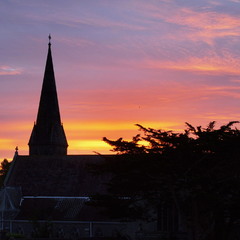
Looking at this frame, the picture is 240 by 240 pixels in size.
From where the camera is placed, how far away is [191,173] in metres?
45.8

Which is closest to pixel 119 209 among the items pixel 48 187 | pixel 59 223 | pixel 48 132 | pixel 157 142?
pixel 157 142

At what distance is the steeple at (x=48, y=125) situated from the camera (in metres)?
104

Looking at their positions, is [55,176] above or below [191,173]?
above

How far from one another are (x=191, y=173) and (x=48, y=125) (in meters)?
62.0

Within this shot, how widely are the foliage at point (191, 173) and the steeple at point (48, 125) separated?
55910mm

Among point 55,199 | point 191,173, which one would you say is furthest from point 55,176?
point 191,173

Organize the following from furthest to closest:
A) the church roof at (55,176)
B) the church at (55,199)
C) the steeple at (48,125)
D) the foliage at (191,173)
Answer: the steeple at (48,125)
the church roof at (55,176)
the church at (55,199)
the foliage at (191,173)

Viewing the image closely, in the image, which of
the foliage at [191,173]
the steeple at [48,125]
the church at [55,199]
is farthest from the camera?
the steeple at [48,125]

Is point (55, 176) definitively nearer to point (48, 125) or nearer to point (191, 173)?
point (48, 125)

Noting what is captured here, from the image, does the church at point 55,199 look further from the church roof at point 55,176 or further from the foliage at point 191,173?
the foliage at point 191,173

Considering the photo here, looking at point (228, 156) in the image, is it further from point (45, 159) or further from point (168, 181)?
point (45, 159)

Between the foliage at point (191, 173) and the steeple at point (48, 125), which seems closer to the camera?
the foliage at point (191, 173)

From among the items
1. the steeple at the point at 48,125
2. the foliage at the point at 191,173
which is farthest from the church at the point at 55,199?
the foliage at the point at 191,173

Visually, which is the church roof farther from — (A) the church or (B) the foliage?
(B) the foliage
